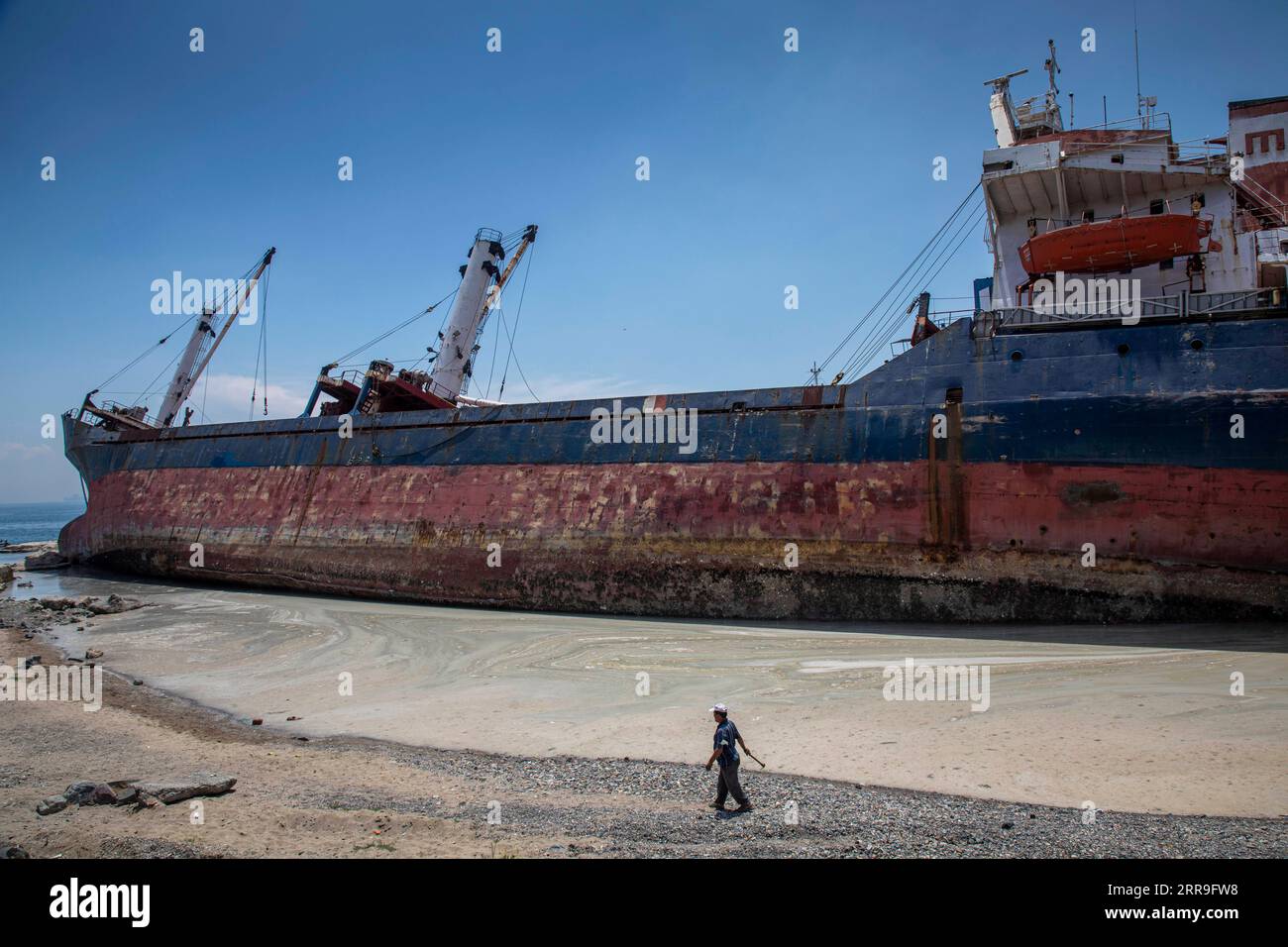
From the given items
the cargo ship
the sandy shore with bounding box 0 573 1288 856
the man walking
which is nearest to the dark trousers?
the man walking

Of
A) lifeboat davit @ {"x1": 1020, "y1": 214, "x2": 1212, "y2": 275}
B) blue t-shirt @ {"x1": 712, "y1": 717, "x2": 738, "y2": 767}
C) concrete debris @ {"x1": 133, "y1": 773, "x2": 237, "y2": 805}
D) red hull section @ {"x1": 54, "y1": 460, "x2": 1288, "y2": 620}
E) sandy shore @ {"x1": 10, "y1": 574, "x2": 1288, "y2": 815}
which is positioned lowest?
sandy shore @ {"x1": 10, "y1": 574, "x2": 1288, "y2": 815}

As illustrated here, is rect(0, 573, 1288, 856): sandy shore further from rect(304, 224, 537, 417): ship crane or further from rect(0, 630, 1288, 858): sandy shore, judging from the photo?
rect(304, 224, 537, 417): ship crane

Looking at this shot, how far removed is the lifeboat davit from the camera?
13086 mm

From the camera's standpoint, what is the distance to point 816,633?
12297mm

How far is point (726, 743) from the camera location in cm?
570

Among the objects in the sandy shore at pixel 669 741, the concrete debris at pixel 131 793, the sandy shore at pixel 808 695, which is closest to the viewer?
the sandy shore at pixel 669 741

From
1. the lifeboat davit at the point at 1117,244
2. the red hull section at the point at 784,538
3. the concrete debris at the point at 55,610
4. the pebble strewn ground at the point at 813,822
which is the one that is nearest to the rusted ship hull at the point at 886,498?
the red hull section at the point at 784,538

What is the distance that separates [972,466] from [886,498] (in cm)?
167

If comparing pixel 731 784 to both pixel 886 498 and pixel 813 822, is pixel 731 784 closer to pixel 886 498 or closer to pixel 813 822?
pixel 813 822

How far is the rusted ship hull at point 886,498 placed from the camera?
11.4m

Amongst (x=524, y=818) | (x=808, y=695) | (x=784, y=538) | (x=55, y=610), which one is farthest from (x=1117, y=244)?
(x=55, y=610)

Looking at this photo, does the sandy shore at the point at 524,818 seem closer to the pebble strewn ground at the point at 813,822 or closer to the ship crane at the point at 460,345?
the pebble strewn ground at the point at 813,822

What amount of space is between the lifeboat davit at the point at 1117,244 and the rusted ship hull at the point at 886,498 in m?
2.08

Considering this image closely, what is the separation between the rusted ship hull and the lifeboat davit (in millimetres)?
2083
